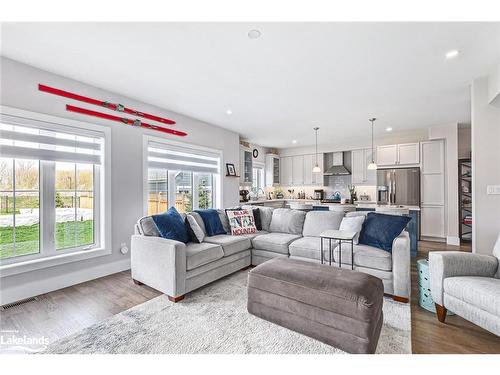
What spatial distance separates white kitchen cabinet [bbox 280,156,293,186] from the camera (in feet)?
25.8

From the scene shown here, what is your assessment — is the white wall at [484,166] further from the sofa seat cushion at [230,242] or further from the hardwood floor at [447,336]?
the sofa seat cushion at [230,242]

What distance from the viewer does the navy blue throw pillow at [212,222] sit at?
11.5 feet

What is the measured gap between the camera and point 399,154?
5.62 metres

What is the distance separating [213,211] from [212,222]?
220 mm

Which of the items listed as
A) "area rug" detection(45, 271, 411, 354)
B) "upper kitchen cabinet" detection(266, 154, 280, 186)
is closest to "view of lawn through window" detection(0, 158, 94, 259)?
"area rug" detection(45, 271, 411, 354)

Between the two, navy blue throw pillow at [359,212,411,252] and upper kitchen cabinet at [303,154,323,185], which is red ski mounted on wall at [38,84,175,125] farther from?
upper kitchen cabinet at [303,154,323,185]

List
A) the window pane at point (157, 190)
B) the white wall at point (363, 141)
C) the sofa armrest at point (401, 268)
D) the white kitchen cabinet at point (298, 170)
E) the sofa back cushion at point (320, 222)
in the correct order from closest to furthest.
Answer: the sofa armrest at point (401, 268) → the sofa back cushion at point (320, 222) → the window pane at point (157, 190) → the white wall at point (363, 141) → the white kitchen cabinet at point (298, 170)

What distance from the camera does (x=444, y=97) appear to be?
353cm

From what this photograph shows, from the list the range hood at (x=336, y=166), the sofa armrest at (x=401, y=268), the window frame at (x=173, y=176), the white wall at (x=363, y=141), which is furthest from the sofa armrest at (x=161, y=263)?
the range hood at (x=336, y=166)

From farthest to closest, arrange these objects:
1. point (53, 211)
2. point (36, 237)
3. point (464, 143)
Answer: point (464, 143), point (53, 211), point (36, 237)

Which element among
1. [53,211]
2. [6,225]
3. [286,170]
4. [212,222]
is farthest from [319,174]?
[6,225]

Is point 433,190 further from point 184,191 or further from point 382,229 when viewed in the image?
point 184,191

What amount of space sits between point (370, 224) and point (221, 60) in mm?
2598

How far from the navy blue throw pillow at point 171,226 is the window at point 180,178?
110cm
